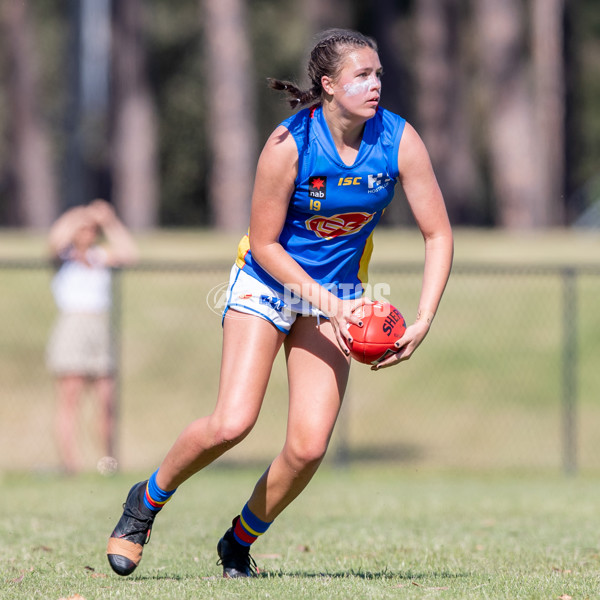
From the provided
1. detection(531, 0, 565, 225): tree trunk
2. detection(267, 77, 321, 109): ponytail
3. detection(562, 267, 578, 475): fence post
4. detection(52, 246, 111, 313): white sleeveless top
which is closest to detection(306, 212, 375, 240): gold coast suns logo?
detection(267, 77, 321, 109): ponytail

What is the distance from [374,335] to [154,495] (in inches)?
51.0

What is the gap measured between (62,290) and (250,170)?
49.8ft

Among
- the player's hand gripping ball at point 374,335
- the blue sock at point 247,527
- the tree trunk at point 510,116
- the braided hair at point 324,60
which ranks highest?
the tree trunk at point 510,116

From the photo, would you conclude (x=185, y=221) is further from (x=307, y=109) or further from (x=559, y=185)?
(x=307, y=109)

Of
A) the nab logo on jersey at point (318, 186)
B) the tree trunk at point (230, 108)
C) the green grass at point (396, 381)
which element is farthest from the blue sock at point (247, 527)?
the tree trunk at point (230, 108)

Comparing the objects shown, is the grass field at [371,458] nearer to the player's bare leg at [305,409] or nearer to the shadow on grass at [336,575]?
the shadow on grass at [336,575]

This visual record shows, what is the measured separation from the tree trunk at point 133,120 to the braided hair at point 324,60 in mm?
22913

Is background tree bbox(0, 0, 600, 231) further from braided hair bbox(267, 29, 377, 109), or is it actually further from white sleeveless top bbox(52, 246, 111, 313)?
braided hair bbox(267, 29, 377, 109)

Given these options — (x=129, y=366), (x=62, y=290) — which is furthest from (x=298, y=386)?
(x=129, y=366)

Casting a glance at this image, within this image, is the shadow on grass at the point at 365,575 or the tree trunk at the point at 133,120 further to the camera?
the tree trunk at the point at 133,120

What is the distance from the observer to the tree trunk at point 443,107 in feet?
82.2

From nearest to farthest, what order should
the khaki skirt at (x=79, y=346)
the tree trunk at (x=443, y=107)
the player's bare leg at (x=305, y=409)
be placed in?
1. the player's bare leg at (x=305, y=409)
2. the khaki skirt at (x=79, y=346)
3. the tree trunk at (x=443, y=107)

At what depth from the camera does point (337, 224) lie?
470 cm

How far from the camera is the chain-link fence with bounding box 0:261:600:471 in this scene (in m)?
14.0
